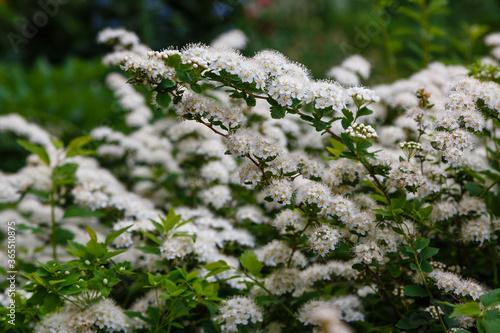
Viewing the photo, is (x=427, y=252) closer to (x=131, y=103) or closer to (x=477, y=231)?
(x=477, y=231)

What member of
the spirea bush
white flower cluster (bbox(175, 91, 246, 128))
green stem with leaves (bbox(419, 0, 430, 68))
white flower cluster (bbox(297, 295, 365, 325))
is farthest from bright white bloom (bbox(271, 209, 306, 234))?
green stem with leaves (bbox(419, 0, 430, 68))

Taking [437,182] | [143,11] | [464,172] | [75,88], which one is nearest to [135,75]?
[437,182]

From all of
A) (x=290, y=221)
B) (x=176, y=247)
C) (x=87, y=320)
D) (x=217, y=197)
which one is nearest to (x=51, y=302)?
(x=87, y=320)

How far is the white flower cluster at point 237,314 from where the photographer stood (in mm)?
1587

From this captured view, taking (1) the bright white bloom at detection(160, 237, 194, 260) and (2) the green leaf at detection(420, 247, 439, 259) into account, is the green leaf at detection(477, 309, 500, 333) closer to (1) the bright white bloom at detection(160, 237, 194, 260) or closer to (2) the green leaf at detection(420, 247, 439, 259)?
(2) the green leaf at detection(420, 247, 439, 259)

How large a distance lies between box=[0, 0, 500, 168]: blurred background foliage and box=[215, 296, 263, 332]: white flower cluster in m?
2.90

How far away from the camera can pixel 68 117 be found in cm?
409

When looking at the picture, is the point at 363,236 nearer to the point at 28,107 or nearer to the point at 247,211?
the point at 247,211

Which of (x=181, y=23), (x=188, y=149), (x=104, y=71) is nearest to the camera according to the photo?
(x=188, y=149)

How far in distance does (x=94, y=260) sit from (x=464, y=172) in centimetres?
140

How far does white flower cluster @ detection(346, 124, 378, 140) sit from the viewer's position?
1.51 m

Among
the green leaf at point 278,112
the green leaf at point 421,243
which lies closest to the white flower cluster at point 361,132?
the green leaf at point 278,112

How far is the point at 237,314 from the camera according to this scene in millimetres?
1591

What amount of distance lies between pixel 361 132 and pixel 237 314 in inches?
28.8
